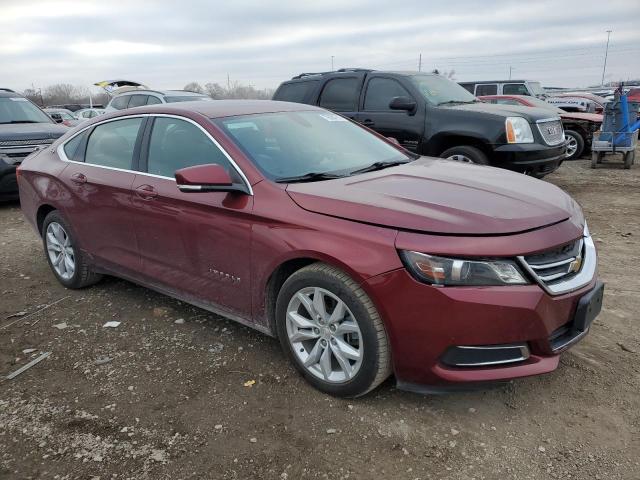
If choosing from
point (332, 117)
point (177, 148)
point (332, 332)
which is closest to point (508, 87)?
point (332, 117)

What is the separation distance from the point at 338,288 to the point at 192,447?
3.49 ft

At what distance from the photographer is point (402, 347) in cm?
257

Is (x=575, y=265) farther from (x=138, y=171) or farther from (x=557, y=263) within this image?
(x=138, y=171)

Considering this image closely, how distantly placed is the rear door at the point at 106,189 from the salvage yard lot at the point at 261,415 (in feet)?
1.94

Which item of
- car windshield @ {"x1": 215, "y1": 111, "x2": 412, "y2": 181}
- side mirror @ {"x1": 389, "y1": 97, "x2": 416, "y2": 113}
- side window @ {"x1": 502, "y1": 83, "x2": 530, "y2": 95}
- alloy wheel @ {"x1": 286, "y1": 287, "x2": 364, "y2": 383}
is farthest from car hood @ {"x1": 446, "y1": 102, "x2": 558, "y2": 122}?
side window @ {"x1": 502, "y1": 83, "x2": 530, "y2": 95}

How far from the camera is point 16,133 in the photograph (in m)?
8.13

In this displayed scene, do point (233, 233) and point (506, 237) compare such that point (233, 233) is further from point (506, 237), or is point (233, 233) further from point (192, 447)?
point (506, 237)

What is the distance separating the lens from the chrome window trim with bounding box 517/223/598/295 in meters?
2.46

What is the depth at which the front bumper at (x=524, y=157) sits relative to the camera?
22.8ft

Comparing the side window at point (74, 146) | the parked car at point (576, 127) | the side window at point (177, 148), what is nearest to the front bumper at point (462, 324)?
the side window at point (177, 148)

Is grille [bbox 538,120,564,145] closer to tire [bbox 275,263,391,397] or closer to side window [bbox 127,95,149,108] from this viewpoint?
tire [bbox 275,263,391,397]

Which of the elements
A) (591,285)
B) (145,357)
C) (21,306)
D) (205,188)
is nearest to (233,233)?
(205,188)

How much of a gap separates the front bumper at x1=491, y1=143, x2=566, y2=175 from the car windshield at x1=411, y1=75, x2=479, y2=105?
124 cm

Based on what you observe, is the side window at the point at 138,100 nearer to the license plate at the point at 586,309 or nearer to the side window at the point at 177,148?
the side window at the point at 177,148
